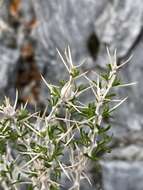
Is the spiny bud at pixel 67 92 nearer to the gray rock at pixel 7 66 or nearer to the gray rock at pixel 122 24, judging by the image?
the gray rock at pixel 122 24

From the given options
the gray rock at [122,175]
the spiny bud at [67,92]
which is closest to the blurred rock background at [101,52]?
the gray rock at [122,175]

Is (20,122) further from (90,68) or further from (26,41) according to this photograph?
(26,41)

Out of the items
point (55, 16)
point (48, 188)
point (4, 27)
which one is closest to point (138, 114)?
point (55, 16)

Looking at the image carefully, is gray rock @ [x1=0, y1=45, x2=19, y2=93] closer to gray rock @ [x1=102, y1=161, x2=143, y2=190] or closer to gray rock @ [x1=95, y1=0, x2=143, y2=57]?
gray rock @ [x1=95, y1=0, x2=143, y2=57]

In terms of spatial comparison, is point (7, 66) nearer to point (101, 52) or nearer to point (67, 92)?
point (101, 52)

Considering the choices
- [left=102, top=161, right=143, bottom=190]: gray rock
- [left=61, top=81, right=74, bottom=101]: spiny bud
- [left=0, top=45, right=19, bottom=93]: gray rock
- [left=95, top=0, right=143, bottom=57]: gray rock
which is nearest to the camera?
[left=61, top=81, right=74, bottom=101]: spiny bud

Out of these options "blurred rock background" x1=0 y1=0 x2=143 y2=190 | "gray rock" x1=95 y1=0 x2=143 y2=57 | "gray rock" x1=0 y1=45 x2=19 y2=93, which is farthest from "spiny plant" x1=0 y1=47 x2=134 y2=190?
"gray rock" x1=0 y1=45 x2=19 y2=93

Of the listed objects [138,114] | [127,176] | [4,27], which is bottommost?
[127,176]

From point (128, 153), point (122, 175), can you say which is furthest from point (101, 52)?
point (122, 175)

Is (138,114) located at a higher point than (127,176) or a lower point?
higher
